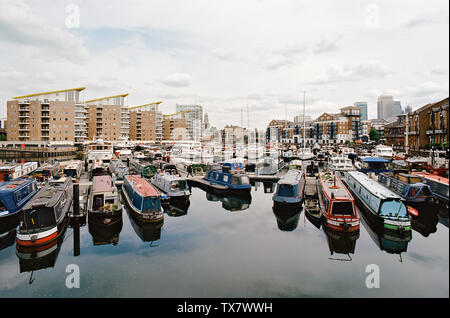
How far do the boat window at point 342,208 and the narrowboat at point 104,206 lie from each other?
15815 millimetres

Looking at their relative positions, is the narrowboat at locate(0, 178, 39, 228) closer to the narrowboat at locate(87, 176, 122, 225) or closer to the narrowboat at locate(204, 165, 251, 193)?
the narrowboat at locate(87, 176, 122, 225)

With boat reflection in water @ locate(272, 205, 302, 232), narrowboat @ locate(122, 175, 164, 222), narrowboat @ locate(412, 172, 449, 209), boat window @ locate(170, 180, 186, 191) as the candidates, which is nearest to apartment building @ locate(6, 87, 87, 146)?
boat window @ locate(170, 180, 186, 191)

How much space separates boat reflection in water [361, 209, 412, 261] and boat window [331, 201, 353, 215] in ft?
8.24

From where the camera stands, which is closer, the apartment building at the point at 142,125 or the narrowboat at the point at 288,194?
the narrowboat at the point at 288,194

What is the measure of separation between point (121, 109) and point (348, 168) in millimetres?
97391

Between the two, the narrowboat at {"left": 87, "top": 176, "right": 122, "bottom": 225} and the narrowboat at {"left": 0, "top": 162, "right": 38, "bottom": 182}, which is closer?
the narrowboat at {"left": 87, "top": 176, "right": 122, "bottom": 225}

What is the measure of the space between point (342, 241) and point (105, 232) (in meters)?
16.8

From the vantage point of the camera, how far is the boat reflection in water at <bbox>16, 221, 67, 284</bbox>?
1633cm

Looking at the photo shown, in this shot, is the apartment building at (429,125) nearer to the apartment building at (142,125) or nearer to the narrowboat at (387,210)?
the narrowboat at (387,210)

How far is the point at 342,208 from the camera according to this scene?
20.4 m

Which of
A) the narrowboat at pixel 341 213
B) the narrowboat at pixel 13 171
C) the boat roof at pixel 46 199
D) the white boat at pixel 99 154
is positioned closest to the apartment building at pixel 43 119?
the white boat at pixel 99 154

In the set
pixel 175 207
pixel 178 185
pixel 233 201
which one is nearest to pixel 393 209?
pixel 233 201

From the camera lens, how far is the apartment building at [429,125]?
183 ft

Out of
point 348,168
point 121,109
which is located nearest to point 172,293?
point 348,168
